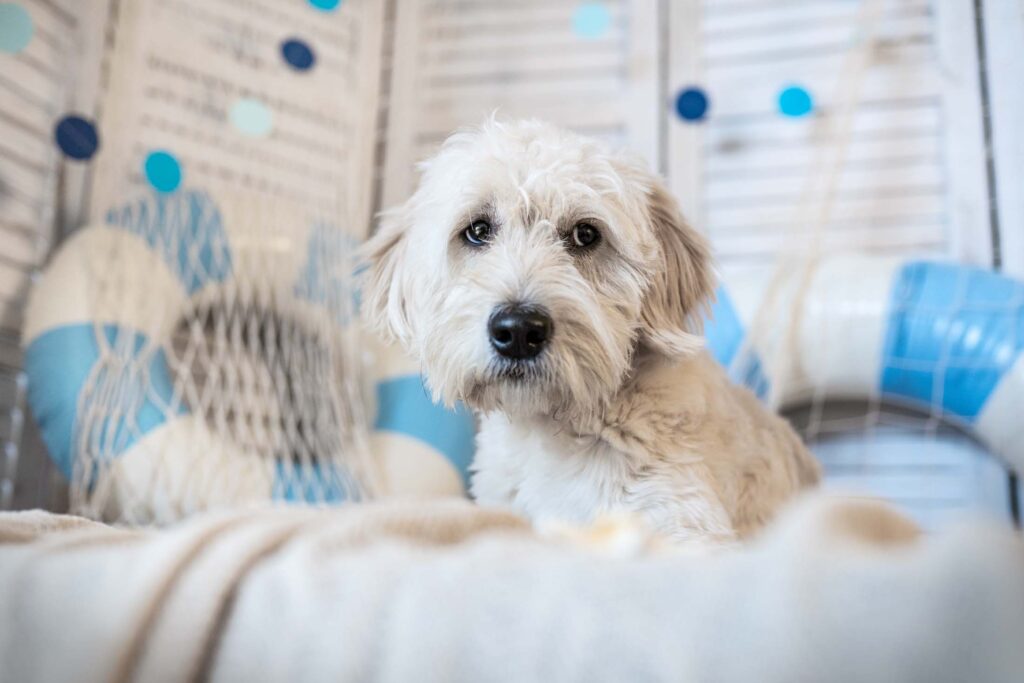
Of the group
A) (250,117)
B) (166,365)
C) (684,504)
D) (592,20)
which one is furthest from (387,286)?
(592,20)

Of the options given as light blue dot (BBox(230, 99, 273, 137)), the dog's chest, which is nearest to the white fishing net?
light blue dot (BBox(230, 99, 273, 137))

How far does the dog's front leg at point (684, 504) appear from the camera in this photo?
1258 millimetres

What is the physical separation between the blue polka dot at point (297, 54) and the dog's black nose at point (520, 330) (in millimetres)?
2037

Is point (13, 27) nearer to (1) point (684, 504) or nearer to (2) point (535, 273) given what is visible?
(2) point (535, 273)

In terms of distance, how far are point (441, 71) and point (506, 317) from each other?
2485mm

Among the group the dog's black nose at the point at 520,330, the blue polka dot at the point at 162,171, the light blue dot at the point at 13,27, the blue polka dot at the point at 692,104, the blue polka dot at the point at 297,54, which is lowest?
the dog's black nose at the point at 520,330

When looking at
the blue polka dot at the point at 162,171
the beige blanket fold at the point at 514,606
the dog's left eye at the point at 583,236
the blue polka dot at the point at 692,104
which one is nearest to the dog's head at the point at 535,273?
the dog's left eye at the point at 583,236

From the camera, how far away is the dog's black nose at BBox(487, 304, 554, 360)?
4.07 ft

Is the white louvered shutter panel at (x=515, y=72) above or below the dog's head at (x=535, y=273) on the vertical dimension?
above

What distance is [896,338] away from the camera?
2402mm

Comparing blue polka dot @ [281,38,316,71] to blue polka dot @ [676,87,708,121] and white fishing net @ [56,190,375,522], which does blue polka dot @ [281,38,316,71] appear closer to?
white fishing net @ [56,190,375,522]

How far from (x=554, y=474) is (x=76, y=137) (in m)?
1.88

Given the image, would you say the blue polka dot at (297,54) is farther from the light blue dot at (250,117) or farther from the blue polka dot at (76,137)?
the blue polka dot at (76,137)

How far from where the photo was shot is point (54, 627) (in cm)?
49
